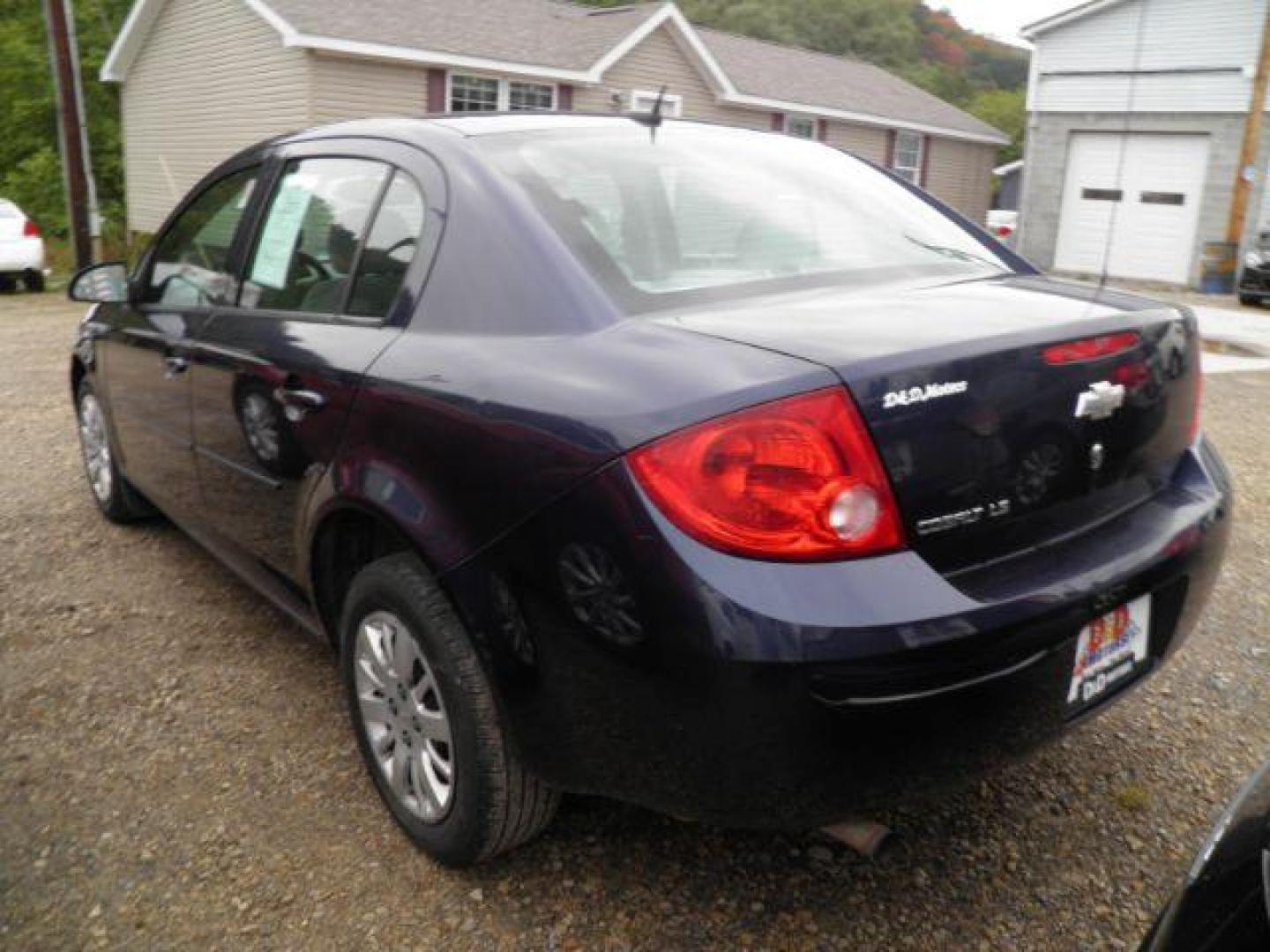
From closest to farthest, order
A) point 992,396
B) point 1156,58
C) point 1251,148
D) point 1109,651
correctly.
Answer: point 992,396, point 1109,651, point 1251,148, point 1156,58

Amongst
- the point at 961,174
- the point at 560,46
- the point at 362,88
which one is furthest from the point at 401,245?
the point at 961,174

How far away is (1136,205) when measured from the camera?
21.2m

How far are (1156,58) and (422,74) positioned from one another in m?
14.2

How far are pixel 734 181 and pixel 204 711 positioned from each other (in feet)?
6.77

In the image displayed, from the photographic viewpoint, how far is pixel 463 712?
2119 millimetres

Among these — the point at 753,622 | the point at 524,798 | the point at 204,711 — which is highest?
the point at 753,622

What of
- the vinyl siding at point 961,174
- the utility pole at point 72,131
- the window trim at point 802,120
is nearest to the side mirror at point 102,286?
the utility pole at point 72,131

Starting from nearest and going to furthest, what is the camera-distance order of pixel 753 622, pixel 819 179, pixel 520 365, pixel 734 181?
pixel 753 622
pixel 520 365
pixel 734 181
pixel 819 179

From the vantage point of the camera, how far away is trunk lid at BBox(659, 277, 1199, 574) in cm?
180

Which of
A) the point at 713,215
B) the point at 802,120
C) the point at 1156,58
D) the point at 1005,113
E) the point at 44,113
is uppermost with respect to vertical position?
the point at 1005,113

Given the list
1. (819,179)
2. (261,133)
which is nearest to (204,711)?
(819,179)

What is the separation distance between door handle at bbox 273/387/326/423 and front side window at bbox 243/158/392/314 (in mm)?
221

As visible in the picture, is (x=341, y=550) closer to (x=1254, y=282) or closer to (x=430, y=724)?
(x=430, y=724)

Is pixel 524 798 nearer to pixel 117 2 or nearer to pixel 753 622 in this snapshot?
pixel 753 622
